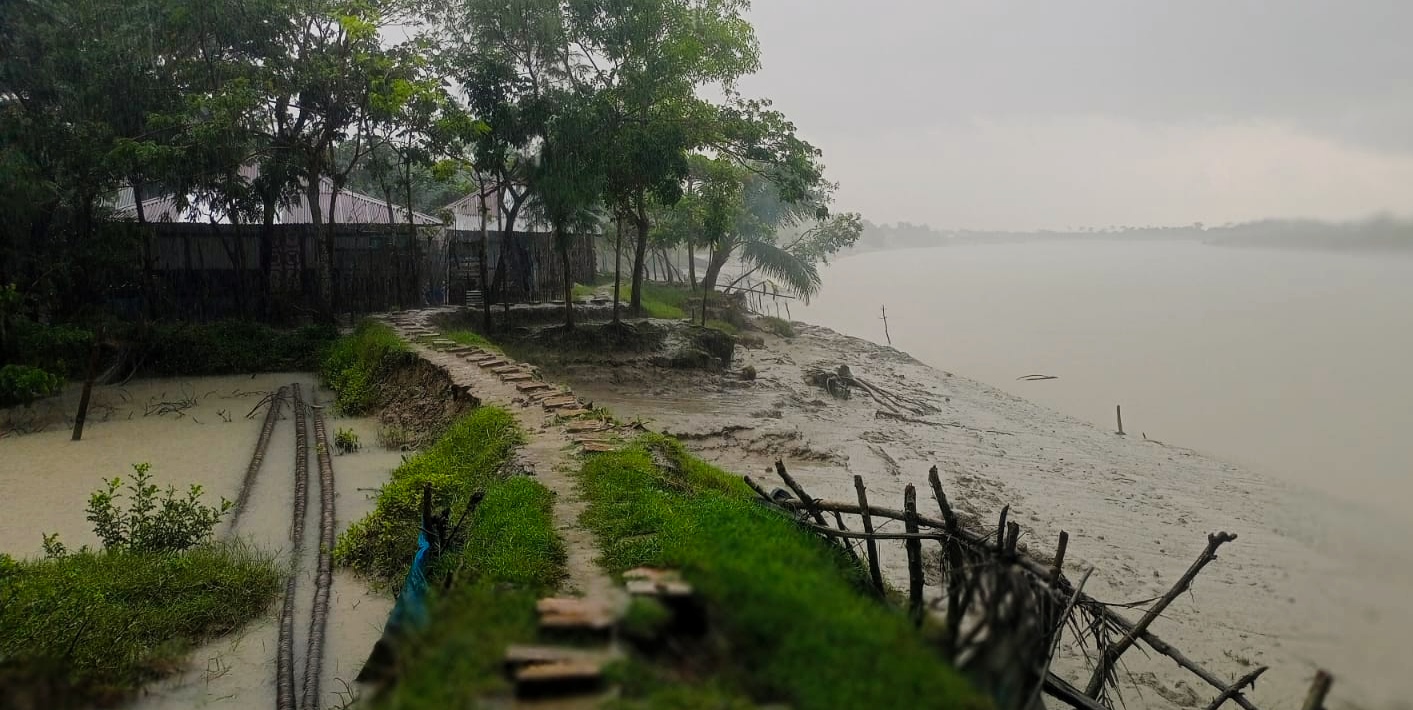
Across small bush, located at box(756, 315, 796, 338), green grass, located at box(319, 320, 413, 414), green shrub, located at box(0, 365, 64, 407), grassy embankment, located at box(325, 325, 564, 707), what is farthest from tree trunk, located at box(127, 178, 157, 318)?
small bush, located at box(756, 315, 796, 338)

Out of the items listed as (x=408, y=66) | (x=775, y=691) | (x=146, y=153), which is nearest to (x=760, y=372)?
(x=408, y=66)

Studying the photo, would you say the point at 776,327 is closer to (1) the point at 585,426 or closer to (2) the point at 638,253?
(2) the point at 638,253

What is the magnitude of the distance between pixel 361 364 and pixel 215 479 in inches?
178

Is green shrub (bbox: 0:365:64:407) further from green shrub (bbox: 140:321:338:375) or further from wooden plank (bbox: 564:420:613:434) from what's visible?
wooden plank (bbox: 564:420:613:434)

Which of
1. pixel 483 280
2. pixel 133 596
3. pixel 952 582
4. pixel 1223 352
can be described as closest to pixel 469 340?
pixel 483 280

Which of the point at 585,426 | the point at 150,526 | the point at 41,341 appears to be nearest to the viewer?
the point at 150,526

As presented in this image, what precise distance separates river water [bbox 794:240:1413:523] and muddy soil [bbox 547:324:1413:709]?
169cm

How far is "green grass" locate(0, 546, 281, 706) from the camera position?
5336 mm

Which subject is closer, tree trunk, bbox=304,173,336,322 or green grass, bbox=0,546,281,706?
green grass, bbox=0,546,281,706

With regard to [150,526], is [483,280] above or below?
above

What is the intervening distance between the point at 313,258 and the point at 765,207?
18.2 metres

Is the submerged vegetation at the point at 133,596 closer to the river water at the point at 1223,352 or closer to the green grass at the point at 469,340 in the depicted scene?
the green grass at the point at 469,340

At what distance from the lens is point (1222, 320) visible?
117 feet

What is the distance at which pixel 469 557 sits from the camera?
213 inches
